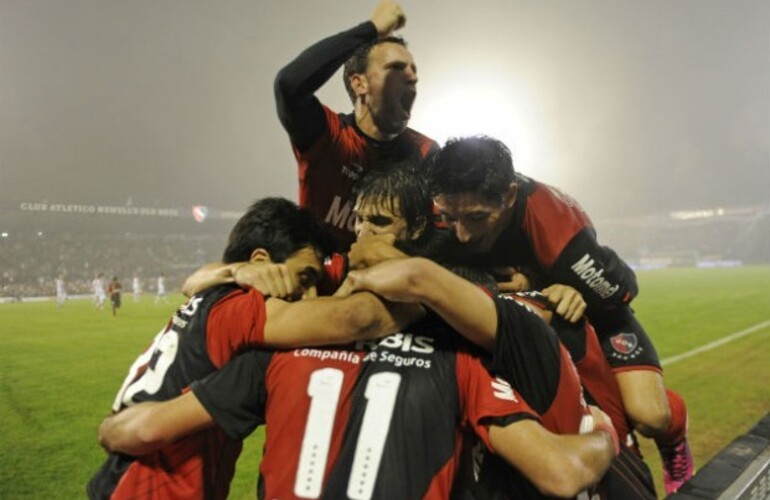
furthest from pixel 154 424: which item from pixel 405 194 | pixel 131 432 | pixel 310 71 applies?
pixel 310 71

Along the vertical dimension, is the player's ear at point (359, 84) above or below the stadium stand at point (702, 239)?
above

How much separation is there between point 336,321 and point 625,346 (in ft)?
3.67

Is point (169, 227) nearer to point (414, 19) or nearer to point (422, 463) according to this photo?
point (414, 19)

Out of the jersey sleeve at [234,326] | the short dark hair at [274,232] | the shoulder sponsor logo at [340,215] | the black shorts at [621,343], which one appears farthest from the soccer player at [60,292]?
the black shorts at [621,343]

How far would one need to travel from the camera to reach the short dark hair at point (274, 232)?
141 centimetres

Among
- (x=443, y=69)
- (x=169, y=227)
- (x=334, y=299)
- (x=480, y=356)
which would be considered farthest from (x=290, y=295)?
(x=169, y=227)

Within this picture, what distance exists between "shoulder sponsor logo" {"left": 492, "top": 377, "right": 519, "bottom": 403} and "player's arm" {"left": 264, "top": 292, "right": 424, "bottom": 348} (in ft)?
0.70

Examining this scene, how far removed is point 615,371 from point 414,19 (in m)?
2.18

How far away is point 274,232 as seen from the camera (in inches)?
55.8

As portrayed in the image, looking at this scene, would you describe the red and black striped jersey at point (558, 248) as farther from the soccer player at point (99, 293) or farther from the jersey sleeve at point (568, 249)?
the soccer player at point (99, 293)

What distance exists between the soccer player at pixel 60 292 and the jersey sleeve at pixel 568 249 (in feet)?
38.3

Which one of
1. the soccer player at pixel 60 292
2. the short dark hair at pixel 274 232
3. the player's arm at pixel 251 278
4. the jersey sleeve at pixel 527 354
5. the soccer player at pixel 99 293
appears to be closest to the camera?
the jersey sleeve at pixel 527 354

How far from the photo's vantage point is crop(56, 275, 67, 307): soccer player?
1141 cm

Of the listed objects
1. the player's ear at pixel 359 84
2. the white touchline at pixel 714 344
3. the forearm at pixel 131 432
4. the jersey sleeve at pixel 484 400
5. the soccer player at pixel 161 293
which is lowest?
the soccer player at pixel 161 293
